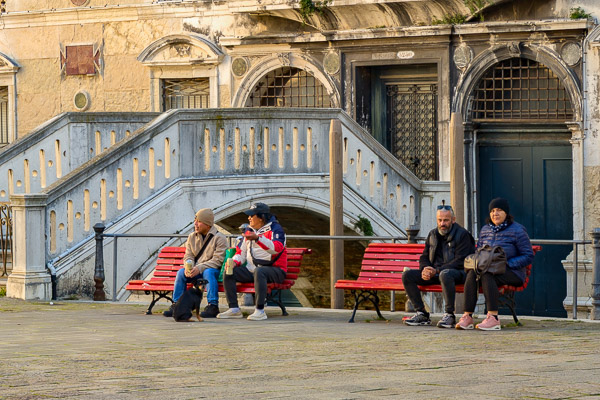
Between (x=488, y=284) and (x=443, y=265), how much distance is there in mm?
532

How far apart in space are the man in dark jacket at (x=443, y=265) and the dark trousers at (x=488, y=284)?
162mm

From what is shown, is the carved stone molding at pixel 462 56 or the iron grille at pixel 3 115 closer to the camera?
the carved stone molding at pixel 462 56

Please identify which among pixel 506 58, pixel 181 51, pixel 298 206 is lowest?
pixel 298 206

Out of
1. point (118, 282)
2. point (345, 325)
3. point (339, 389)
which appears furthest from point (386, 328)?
point (118, 282)

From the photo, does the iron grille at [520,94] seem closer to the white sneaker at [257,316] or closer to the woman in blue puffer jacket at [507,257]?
the woman in blue puffer jacket at [507,257]

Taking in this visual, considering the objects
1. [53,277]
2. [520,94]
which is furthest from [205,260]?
[520,94]

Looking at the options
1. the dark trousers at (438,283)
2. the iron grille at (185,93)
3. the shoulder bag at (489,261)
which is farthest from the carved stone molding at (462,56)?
the shoulder bag at (489,261)

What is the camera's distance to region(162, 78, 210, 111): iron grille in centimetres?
→ 2339

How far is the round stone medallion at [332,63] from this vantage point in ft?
72.9

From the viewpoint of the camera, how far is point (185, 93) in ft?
77.0

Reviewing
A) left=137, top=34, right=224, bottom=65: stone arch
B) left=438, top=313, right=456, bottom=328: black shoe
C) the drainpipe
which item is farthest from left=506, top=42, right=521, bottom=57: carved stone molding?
left=438, top=313, right=456, bottom=328: black shoe

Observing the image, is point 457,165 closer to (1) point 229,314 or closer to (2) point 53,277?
(1) point 229,314

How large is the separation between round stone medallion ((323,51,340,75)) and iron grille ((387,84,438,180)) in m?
0.95

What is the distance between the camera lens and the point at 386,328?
442 inches
